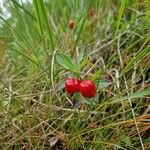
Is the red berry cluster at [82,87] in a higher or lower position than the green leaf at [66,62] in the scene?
lower

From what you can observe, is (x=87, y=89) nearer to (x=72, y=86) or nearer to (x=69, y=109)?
(x=72, y=86)

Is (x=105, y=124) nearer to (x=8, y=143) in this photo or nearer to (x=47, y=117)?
(x=47, y=117)

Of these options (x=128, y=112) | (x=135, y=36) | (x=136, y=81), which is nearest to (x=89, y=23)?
(x=135, y=36)

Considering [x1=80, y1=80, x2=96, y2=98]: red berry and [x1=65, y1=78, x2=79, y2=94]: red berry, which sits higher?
[x1=65, y1=78, x2=79, y2=94]: red berry

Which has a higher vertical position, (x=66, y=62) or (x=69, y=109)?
(x=66, y=62)

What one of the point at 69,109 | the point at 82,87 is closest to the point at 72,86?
the point at 82,87
